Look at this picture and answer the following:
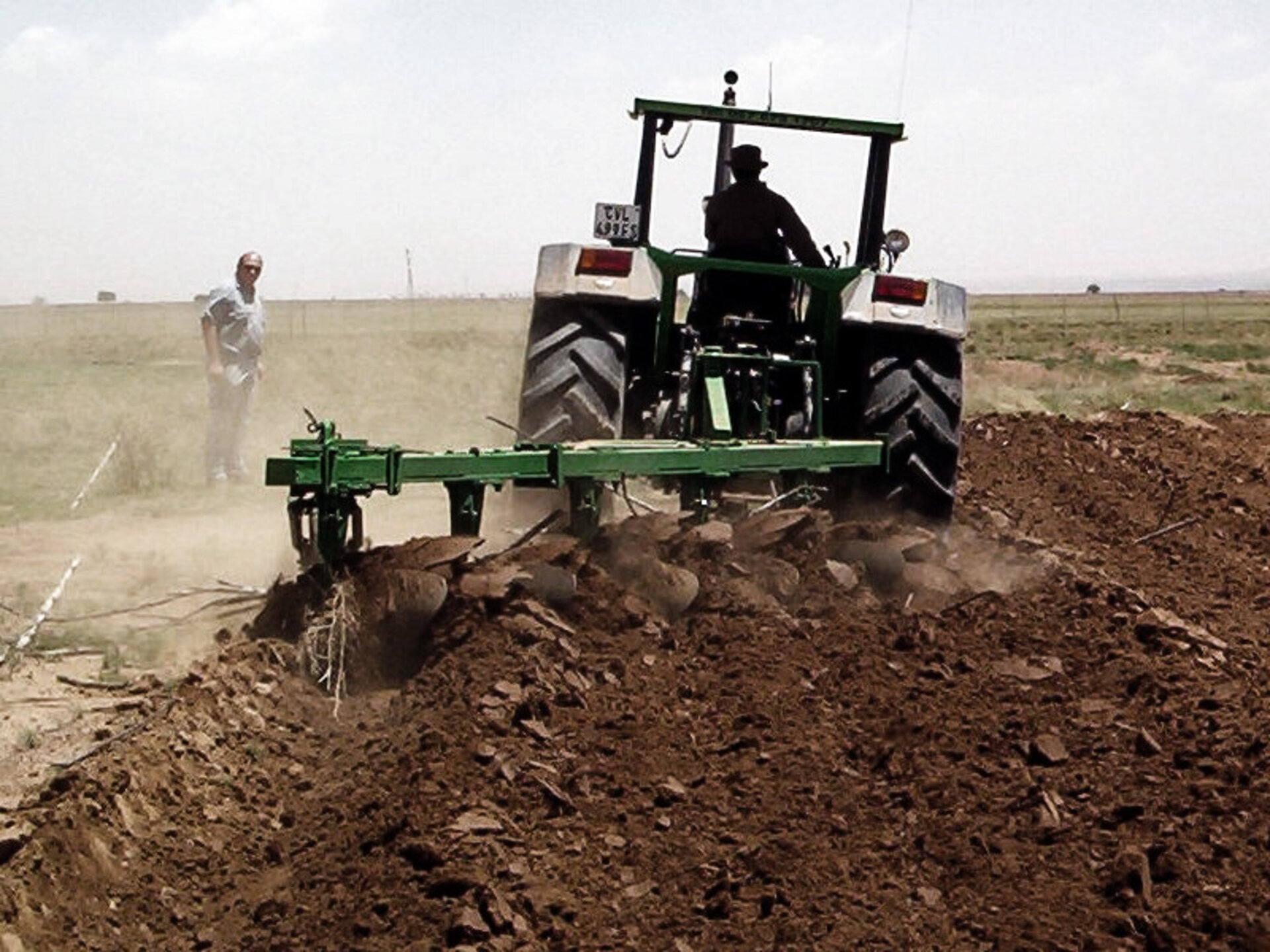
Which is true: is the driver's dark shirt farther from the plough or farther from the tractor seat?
the plough

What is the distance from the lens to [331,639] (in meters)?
5.88

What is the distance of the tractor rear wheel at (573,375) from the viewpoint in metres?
7.99

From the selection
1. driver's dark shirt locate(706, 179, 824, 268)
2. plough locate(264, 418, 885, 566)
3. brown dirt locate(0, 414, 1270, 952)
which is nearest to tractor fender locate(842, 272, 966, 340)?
driver's dark shirt locate(706, 179, 824, 268)

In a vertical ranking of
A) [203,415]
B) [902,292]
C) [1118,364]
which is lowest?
[203,415]

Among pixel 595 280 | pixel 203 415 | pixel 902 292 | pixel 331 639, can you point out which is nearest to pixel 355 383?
pixel 203 415

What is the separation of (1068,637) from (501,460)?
7.05ft

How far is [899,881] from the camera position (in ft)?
14.2

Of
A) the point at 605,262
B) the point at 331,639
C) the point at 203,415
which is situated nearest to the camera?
the point at 331,639

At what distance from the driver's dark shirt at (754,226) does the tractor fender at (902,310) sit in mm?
403

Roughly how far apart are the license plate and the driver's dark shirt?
0.41 metres

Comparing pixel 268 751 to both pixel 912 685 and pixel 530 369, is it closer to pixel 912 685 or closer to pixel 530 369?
pixel 912 685

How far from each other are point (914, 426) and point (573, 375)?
1.63m

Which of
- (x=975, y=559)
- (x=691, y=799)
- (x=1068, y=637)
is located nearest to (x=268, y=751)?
(x=691, y=799)

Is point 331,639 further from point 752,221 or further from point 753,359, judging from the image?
point 752,221
